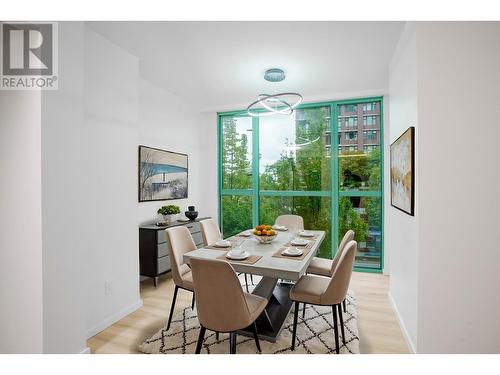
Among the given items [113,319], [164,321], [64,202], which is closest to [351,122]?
[164,321]

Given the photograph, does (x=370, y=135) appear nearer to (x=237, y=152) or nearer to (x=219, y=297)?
(x=237, y=152)

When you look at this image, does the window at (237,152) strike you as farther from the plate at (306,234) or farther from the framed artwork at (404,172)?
the framed artwork at (404,172)

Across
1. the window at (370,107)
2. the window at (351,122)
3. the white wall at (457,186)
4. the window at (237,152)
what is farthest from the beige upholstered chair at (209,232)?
the window at (370,107)

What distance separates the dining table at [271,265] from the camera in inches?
74.7

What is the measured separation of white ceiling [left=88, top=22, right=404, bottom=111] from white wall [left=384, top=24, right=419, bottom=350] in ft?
0.88

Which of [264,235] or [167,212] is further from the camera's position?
[167,212]

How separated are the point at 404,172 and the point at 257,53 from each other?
71.4 inches

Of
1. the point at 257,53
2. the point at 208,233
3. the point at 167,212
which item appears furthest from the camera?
the point at 167,212

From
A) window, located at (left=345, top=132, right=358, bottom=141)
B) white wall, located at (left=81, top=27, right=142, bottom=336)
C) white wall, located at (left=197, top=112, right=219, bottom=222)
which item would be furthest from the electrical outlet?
window, located at (left=345, top=132, right=358, bottom=141)

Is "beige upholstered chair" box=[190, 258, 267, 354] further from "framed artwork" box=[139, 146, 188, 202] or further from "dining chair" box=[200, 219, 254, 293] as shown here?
"framed artwork" box=[139, 146, 188, 202]

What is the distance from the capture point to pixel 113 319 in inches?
101
